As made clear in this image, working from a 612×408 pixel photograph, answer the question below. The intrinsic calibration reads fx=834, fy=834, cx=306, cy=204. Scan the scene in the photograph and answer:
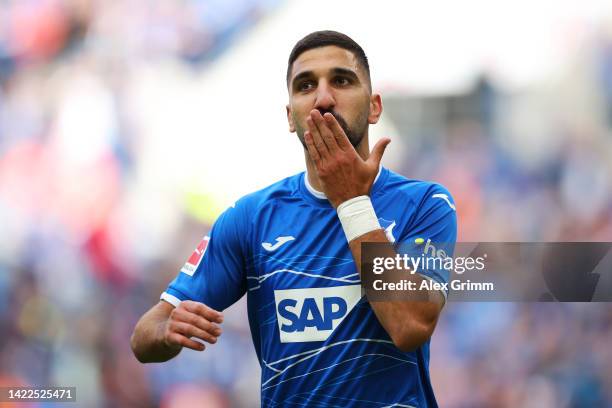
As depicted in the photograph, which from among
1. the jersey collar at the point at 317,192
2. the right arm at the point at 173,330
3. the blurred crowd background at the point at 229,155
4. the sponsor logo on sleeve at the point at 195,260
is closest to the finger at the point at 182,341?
the right arm at the point at 173,330

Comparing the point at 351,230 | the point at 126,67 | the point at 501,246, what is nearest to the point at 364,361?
the point at 351,230

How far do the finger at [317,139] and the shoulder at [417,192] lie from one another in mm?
345

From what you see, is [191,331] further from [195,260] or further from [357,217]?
[357,217]

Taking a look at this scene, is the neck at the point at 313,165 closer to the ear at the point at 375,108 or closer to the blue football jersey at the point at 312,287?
the blue football jersey at the point at 312,287

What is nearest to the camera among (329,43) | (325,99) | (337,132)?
(337,132)

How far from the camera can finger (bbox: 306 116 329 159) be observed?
303cm

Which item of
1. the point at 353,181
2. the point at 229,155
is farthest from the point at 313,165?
the point at 229,155

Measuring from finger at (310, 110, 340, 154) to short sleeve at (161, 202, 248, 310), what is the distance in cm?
54

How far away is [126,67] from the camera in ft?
26.0

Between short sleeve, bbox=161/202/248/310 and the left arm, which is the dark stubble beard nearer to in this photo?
the left arm

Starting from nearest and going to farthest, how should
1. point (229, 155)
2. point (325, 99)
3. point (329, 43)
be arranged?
point (325, 99), point (329, 43), point (229, 155)

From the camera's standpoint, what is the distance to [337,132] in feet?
9.95

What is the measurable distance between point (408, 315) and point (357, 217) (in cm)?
39

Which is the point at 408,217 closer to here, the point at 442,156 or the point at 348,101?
the point at 348,101
